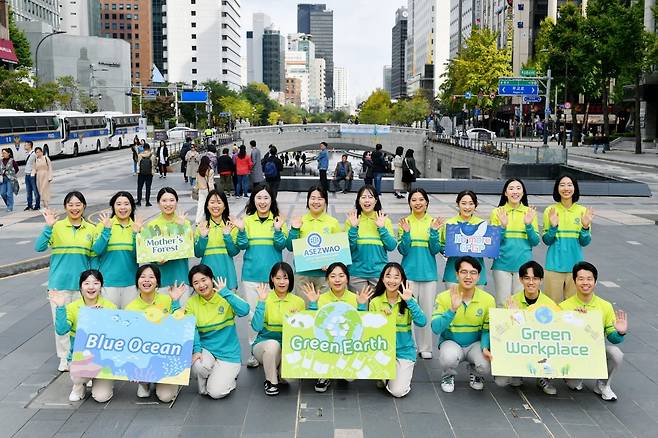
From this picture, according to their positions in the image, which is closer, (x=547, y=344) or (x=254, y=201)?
(x=547, y=344)

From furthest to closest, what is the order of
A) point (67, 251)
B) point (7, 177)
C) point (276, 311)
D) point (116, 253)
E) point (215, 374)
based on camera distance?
point (7, 177)
point (116, 253)
point (67, 251)
point (276, 311)
point (215, 374)

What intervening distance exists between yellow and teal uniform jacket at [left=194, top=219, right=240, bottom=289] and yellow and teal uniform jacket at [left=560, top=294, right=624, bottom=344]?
11.4ft

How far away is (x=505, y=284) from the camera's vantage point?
28.1 ft

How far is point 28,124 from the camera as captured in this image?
43.0m

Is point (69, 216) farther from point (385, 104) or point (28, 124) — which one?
point (385, 104)

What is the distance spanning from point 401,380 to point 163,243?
9.41ft

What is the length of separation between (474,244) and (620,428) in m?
2.55

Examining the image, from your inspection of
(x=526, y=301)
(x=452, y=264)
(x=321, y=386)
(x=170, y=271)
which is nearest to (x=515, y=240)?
(x=452, y=264)

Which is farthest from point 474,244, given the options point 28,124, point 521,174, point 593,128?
point 593,128

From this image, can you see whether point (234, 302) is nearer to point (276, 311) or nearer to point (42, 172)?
point (276, 311)

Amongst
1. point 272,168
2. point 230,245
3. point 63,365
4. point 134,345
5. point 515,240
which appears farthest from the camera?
point 272,168

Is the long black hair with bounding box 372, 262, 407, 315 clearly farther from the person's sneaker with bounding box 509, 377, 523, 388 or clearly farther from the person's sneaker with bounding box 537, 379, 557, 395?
the person's sneaker with bounding box 537, 379, 557, 395

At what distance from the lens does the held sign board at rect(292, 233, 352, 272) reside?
8.09 metres

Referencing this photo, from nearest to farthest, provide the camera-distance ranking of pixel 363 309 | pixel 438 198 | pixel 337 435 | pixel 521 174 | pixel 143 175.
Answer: pixel 337 435 < pixel 363 309 < pixel 143 175 < pixel 438 198 < pixel 521 174
